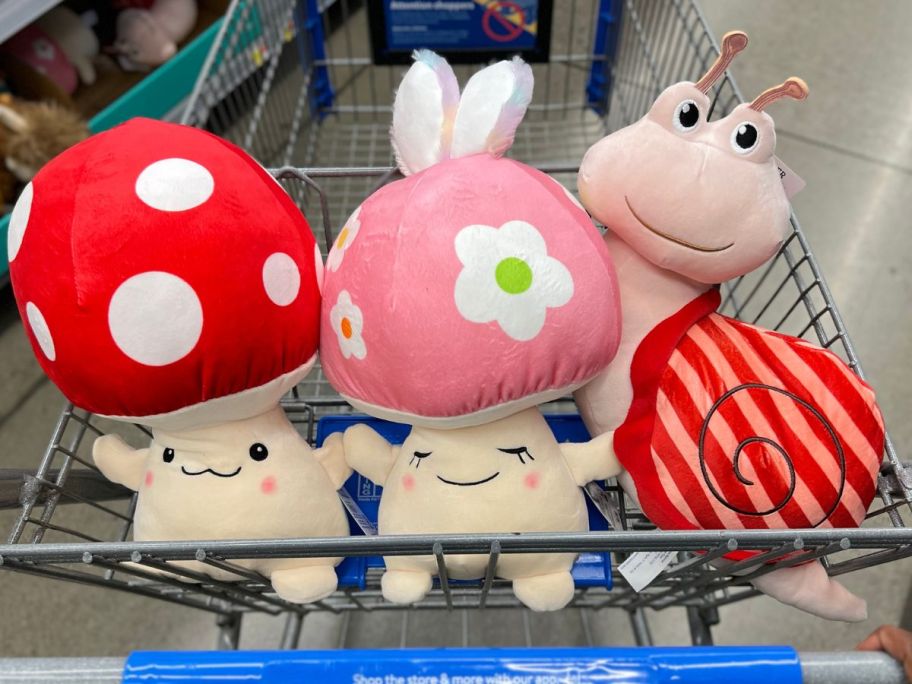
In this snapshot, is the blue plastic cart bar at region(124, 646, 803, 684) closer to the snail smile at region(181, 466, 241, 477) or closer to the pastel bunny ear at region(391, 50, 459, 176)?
the snail smile at region(181, 466, 241, 477)

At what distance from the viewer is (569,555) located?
1.90 feet

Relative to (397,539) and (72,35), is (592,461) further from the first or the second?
(72,35)

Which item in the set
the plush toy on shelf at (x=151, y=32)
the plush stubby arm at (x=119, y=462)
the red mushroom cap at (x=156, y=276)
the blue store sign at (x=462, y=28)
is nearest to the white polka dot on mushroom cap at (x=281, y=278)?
the red mushroom cap at (x=156, y=276)

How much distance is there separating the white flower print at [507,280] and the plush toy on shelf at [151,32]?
1529mm

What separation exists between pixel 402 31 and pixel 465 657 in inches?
42.7

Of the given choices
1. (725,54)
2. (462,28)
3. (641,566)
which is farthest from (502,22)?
(641,566)

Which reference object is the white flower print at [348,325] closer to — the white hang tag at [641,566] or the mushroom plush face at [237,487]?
the mushroom plush face at [237,487]

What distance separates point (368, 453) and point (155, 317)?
227 mm

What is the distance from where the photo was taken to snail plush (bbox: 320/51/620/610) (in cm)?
48

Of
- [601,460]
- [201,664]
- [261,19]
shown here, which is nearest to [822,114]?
[261,19]

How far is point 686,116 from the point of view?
1.86 ft

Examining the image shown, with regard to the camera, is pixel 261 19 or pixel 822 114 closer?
pixel 261 19

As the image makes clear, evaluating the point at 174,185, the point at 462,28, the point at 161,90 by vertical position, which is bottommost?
the point at 161,90

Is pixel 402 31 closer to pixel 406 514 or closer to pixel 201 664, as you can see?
pixel 406 514
